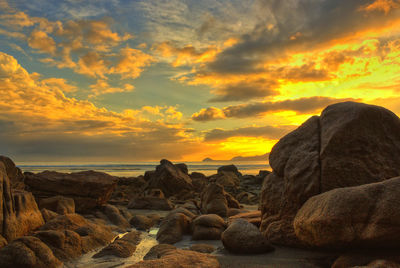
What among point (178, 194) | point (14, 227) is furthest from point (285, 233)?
point (178, 194)

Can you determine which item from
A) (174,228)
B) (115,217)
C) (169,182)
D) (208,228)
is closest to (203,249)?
(208,228)

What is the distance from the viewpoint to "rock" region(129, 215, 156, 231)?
32.6ft

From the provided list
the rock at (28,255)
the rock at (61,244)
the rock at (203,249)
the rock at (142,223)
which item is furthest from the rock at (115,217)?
the rock at (28,255)

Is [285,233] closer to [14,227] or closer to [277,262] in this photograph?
[277,262]

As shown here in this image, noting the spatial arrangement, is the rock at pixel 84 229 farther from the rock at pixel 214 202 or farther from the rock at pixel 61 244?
the rock at pixel 214 202

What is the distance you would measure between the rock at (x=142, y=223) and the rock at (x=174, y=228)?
1504mm

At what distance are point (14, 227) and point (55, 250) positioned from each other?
1.03 metres

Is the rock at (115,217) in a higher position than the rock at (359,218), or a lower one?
lower

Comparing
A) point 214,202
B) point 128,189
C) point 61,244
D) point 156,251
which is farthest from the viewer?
point 128,189

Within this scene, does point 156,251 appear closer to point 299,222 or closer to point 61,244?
point 61,244

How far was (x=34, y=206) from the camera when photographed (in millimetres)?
7586

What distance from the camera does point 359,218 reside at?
4.10 meters

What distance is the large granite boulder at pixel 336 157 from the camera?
5555mm

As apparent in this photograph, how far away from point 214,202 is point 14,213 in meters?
7.18
